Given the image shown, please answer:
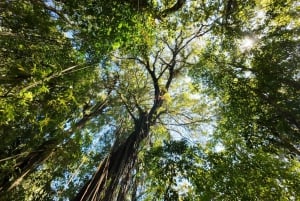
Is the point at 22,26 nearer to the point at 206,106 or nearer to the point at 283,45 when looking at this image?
the point at 283,45

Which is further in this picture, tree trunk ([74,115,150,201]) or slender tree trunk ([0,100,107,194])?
slender tree trunk ([0,100,107,194])

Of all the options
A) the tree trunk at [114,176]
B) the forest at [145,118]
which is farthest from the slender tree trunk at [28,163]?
the tree trunk at [114,176]

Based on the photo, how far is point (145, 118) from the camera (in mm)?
5406

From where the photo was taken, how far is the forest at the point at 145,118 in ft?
10.1

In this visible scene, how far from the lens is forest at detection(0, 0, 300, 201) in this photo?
10.1ft

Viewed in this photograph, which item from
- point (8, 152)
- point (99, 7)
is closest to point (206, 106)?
point (99, 7)

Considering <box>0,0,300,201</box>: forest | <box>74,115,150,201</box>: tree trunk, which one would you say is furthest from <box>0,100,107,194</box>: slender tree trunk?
<box>74,115,150,201</box>: tree trunk

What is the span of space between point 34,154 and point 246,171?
3.86m

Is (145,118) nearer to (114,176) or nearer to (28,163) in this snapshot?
(114,176)

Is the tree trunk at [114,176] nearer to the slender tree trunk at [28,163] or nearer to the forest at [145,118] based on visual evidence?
the forest at [145,118]

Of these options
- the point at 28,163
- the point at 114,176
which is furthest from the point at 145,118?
the point at 28,163

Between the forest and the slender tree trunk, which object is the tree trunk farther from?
the slender tree trunk

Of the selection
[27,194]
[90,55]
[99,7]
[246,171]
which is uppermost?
[99,7]

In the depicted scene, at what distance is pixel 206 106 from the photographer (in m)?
7.31
